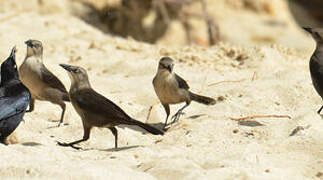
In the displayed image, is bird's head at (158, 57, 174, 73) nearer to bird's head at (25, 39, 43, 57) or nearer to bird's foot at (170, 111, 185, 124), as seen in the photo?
bird's foot at (170, 111, 185, 124)

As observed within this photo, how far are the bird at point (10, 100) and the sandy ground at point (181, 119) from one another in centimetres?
18

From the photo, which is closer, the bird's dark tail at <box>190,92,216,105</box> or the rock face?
the bird's dark tail at <box>190,92,216,105</box>

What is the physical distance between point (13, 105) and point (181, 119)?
69.7 inches

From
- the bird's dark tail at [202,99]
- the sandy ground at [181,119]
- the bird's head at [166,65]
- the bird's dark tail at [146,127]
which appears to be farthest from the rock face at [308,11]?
the bird's dark tail at [146,127]

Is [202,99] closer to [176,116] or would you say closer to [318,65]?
[176,116]

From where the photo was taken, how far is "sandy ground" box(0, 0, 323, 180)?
4562mm

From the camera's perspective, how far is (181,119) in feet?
20.9

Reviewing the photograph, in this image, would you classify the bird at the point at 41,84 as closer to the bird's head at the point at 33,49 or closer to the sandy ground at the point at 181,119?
the bird's head at the point at 33,49

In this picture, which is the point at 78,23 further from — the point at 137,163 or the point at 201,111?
the point at 137,163

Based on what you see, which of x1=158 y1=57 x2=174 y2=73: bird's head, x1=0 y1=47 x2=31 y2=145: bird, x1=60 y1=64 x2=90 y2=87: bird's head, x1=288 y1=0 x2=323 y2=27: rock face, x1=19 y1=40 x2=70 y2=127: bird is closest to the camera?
x1=0 y1=47 x2=31 y2=145: bird

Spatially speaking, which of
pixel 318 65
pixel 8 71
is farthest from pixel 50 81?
pixel 318 65

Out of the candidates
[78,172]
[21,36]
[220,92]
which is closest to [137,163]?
[78,172]

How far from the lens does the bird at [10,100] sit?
16.8ft

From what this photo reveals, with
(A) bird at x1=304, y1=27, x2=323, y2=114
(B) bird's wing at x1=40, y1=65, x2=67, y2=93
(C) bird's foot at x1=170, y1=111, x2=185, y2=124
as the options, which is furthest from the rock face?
(B) bird's wing at x1=40, y1=65, x2=67, y2=93
